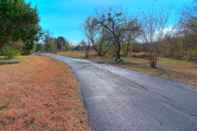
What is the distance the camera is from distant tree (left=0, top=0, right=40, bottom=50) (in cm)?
2895

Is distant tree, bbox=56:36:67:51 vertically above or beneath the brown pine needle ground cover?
above

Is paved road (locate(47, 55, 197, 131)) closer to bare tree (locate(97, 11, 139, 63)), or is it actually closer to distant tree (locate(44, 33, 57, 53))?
bare tree (locate(97, 11, 139, 63))

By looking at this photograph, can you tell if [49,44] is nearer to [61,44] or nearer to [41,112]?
[61,44]

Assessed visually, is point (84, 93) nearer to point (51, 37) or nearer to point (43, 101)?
point (43, 101)

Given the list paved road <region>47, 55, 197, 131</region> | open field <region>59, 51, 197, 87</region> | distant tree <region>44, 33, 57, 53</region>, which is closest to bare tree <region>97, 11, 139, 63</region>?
open field <region>59, 51, 197, 87</region>

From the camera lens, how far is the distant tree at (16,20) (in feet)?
95.0

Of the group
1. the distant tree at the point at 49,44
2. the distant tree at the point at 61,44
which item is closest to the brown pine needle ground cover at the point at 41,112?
the distant tree at the point at 49,44

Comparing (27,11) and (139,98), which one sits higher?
(27,11)

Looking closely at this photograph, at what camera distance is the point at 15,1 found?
30.1 m

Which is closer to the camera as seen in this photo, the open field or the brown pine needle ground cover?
the brown pine needle ground cover

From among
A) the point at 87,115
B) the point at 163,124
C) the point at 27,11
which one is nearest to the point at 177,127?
the point at 163,124

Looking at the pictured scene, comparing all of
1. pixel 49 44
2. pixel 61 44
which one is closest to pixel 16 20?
pixel 49 44

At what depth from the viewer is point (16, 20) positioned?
29.6 metres

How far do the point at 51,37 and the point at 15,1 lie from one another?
83545 mm
